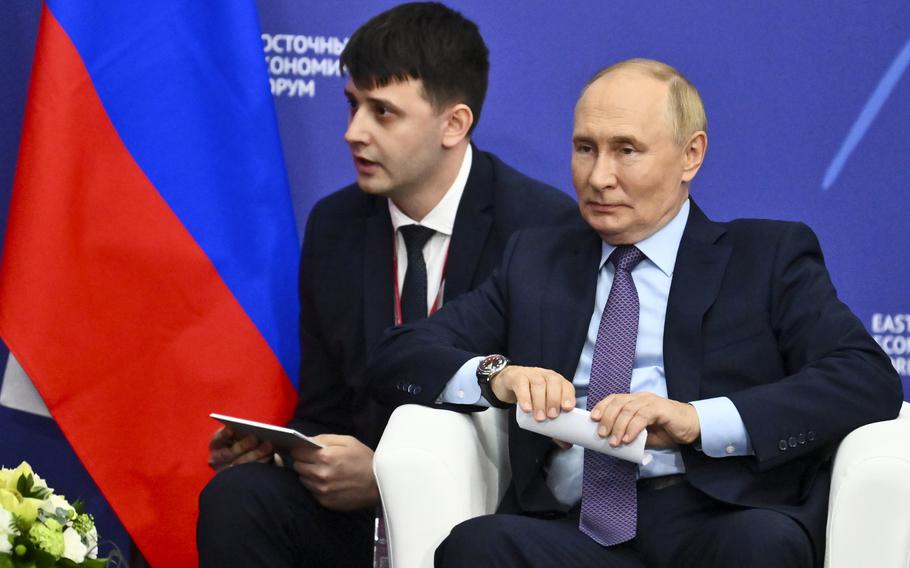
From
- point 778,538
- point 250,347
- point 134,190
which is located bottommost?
point 778,538

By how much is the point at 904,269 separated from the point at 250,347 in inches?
74.1

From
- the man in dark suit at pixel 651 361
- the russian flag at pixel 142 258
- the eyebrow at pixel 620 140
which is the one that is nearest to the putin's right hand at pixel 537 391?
the man in dark suit at pixel 651 361

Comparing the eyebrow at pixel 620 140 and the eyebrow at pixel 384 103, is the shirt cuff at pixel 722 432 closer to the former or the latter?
the eyebrow at pixel 620 140

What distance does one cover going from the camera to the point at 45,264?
3.35 meters

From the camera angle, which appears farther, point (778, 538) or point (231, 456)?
point (231, 456)

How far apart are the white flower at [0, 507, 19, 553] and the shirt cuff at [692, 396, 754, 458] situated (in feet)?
3.91

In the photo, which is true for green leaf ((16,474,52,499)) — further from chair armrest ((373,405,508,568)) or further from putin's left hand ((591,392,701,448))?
putin's left hand ((591,392,701,448))

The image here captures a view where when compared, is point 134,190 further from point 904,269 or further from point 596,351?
point 904,269

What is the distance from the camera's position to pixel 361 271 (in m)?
3.15

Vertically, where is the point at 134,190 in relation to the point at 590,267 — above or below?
above

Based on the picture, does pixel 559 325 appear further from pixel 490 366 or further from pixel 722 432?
pixel 722 432

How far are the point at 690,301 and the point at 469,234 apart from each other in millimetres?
729

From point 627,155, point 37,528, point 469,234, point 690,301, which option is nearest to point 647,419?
point 690,301

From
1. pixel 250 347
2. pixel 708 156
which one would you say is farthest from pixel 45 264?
pixel 708 156
